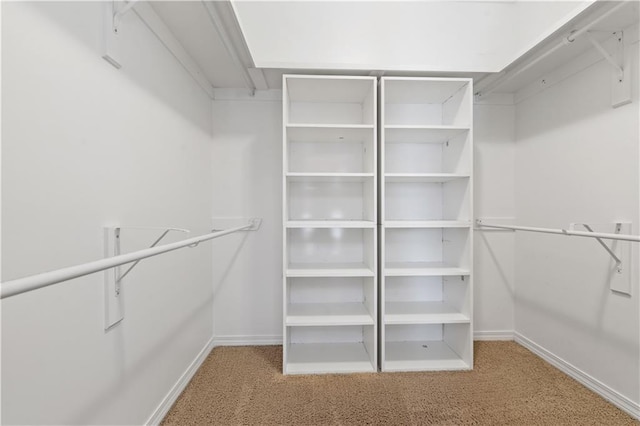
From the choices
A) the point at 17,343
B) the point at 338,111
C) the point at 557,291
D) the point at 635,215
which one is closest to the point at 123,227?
the point at 17,343

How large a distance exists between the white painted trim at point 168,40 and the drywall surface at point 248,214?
0.33 m

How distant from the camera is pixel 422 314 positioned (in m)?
1.86

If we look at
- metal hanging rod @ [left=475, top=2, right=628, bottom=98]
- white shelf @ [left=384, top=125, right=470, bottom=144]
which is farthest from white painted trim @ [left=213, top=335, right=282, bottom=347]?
metal hanging rod @ [left=475, top=2, right=628, bottom=98]

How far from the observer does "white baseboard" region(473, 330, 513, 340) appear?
A: 224 cm

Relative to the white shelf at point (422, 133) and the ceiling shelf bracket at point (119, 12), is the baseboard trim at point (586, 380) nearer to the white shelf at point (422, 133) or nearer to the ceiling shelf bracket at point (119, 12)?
the white shelf at point (422, 133)

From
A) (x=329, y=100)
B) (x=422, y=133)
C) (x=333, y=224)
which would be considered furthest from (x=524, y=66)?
(x=333, y=224)

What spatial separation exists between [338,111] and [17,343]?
2.04m

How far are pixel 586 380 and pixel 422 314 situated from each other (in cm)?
98

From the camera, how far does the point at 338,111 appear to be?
7.00 feet

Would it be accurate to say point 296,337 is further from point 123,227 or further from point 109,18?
point 109,18

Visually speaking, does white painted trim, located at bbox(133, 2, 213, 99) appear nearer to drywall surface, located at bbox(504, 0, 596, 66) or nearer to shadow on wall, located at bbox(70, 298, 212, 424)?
shadow on wall, located at bbox(70, 298, 212, 424)

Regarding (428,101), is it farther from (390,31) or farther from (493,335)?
(493,335)

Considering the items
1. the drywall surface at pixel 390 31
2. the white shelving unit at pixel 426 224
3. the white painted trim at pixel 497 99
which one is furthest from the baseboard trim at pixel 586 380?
the drywall surface at pixel 390 31

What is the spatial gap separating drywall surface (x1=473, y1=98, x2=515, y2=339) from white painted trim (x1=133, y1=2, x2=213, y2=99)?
2.12 metres
